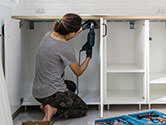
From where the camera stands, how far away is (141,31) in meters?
2.69

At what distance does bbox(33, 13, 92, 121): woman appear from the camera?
7.47 ft

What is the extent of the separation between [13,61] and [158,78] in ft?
4.62

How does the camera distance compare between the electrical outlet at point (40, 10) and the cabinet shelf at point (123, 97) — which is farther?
the electrical outlet at point (40, 10)

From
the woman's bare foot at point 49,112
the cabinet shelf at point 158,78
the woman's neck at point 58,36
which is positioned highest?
the woman's neck at point 58,36

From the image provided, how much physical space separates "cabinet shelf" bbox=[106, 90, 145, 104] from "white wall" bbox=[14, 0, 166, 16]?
3.07ft

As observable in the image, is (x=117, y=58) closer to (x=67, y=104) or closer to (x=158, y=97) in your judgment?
(x=158, y=97)

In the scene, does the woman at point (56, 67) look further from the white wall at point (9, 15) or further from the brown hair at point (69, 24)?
the white wall at point (9, 15)

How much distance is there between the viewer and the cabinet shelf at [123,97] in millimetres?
2639

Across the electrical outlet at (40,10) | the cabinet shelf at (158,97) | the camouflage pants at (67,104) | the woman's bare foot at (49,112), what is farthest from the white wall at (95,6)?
the woman's bare foot at (49,112)

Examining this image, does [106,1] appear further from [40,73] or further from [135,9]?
[40,73]

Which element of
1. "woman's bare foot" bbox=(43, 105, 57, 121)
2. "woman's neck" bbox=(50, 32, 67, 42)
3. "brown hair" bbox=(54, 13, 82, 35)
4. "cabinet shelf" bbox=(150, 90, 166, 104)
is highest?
"brown hair" bbox=(54, 13, 82, 35)

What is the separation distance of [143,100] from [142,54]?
0.44 m

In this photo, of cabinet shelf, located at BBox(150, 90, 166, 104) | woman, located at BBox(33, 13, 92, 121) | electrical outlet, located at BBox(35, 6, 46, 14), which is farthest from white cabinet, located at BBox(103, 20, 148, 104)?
electrical outlet, located at BBox(35, 6, 46, 14)

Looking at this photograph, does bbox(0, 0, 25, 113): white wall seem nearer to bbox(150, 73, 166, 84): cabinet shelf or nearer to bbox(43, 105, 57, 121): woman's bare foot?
bbox(43, 105, 57, 121): woman's bare foot
